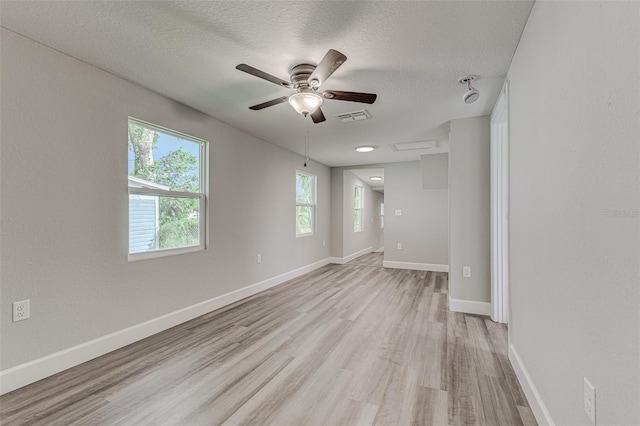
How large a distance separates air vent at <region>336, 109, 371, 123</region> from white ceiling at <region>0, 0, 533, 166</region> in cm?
20

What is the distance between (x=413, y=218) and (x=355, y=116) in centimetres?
346

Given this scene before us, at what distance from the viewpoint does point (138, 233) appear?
2.70 m

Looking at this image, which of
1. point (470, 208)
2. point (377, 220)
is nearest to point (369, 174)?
point (377, 220)

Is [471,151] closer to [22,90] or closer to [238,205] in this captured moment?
[238,205]

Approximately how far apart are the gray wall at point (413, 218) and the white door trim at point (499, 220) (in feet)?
9.01

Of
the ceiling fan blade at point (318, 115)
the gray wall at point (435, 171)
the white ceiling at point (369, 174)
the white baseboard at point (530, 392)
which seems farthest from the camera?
the white ceiling at point (369, 174)

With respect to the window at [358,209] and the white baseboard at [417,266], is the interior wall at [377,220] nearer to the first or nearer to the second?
the window at [358,209]

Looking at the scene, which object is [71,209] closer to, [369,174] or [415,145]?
[415,145]

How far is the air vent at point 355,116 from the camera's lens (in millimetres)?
3236

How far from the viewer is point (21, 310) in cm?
192

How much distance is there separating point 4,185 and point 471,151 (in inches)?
165

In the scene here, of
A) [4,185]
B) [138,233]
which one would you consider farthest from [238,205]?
[4,185]

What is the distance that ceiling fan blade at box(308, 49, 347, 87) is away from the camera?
172cm

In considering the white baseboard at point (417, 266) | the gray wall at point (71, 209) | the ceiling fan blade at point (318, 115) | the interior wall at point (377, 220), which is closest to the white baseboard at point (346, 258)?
the white baseboard at point (417, 266)
